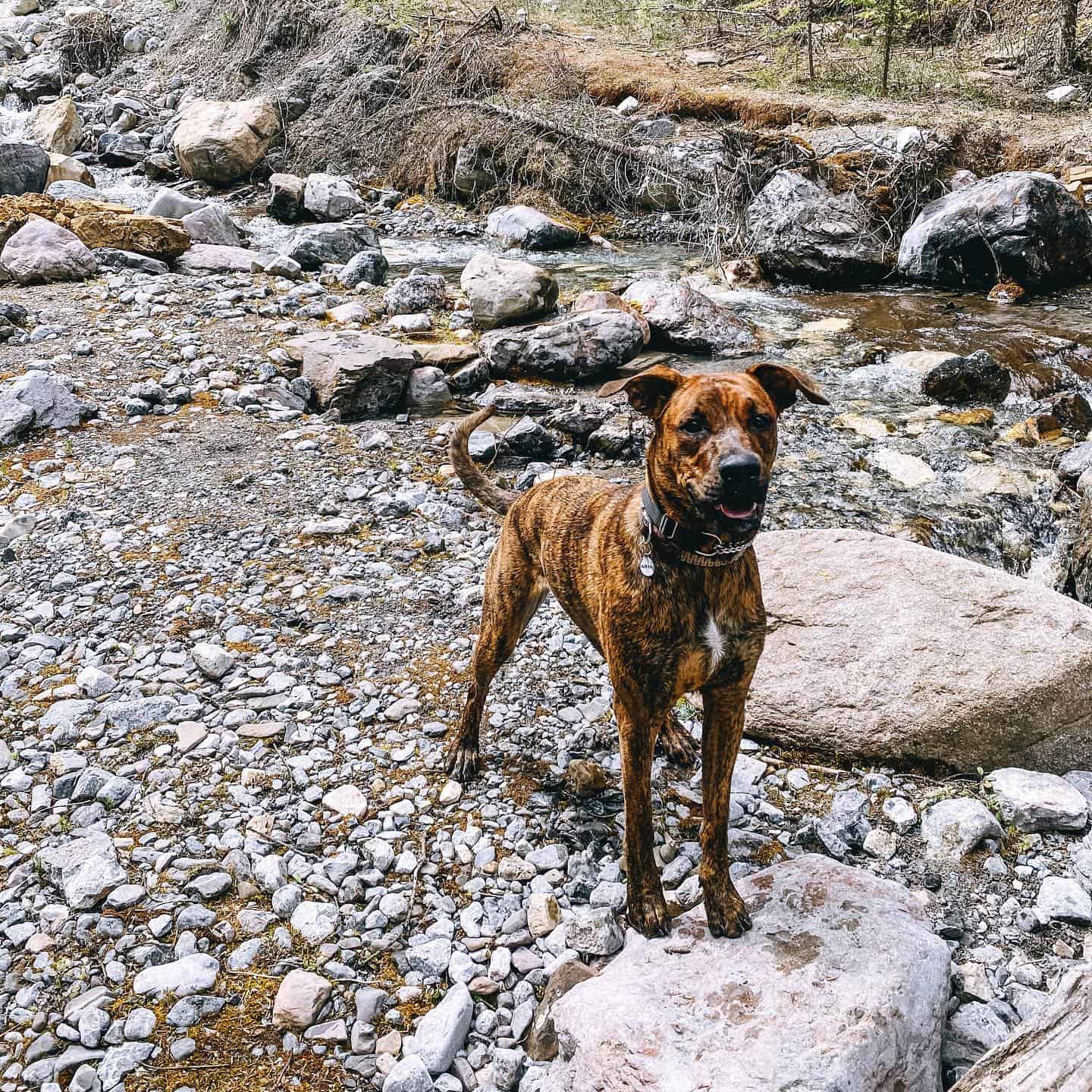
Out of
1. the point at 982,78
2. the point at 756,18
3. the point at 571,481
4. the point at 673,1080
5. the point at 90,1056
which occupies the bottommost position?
the point at 90,1056

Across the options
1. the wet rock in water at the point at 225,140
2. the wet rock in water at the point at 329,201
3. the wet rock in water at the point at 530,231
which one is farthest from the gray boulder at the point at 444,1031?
the wet rock in water at the point at 225,140

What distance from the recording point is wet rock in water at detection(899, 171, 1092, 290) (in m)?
10.9

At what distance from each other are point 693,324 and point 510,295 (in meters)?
2.00

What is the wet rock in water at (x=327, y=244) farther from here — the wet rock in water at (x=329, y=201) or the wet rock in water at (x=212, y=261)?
the wet rock in water at (x=329, y=201)

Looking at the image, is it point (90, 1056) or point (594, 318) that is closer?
point (90, 1056)

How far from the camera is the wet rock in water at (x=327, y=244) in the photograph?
12.3 meters

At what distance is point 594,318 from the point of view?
9.24m

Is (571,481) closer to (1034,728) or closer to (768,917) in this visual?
(768,917)

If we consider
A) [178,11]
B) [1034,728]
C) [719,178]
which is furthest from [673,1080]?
[178,11]

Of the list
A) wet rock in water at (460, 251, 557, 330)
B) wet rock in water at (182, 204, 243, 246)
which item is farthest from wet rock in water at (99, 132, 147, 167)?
wet rock in water at (460, 251, 557, 330)

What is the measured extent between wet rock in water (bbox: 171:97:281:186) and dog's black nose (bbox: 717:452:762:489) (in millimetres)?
17819

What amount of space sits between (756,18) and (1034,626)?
19968 mm

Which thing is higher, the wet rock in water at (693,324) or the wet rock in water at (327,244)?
the wet rock in water at (327,244)

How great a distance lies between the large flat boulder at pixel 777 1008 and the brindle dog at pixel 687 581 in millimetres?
192
